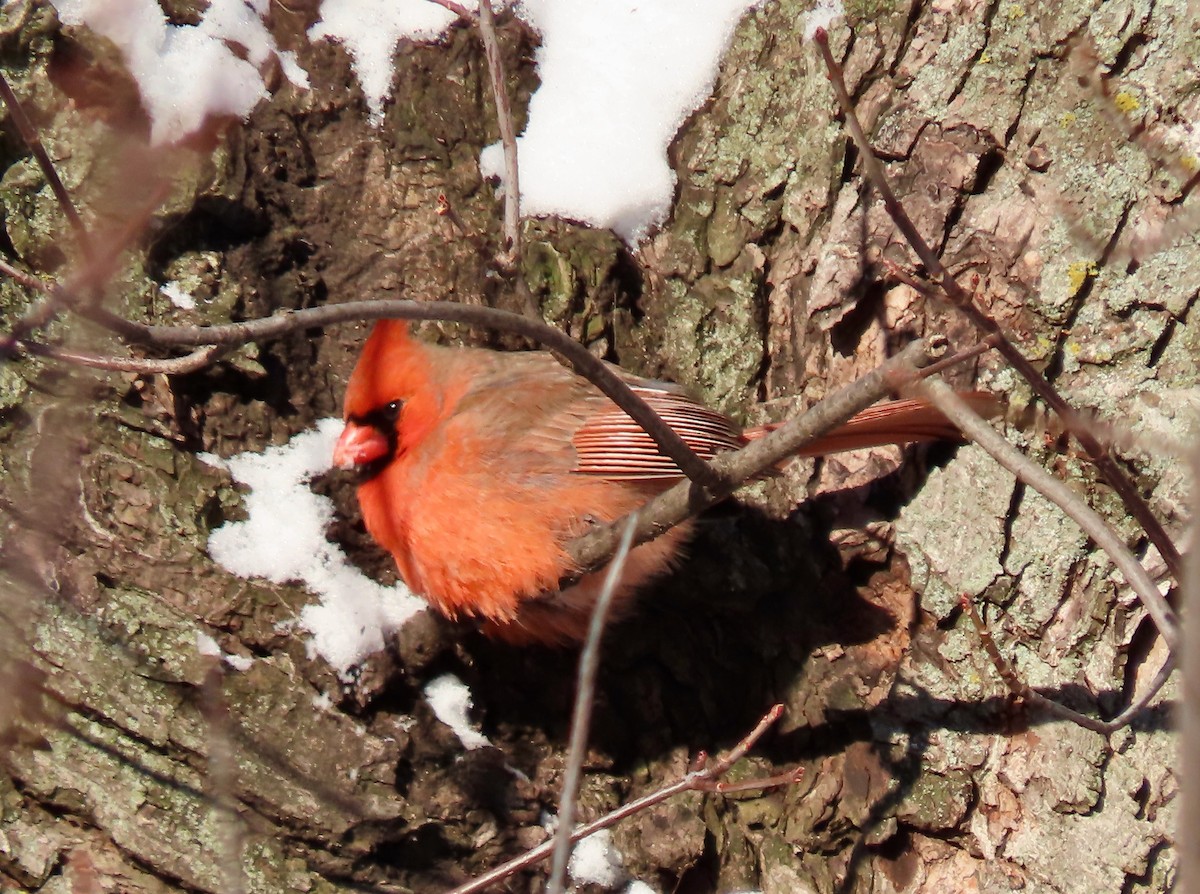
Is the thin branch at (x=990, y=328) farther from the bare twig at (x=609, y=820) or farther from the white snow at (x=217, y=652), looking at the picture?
the white snow at (x=217, y=652)

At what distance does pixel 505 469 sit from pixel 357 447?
1.31 ft

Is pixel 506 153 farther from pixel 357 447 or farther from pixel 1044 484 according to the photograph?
pixel 1044 484

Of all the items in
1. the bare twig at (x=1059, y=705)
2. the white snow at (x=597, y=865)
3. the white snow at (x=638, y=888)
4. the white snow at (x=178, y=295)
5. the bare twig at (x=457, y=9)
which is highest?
the bare twig at (x=457, y=9)

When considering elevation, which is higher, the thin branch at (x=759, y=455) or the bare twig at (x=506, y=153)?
the bare twig at (x=506, y=153)

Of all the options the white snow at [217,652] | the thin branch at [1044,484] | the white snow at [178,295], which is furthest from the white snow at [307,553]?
the thin branch at [1044,484]

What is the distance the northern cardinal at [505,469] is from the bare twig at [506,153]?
0.66 metres

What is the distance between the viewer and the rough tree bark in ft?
9.62

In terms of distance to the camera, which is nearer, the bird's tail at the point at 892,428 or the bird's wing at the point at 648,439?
the bird's tail at the point at 892,428

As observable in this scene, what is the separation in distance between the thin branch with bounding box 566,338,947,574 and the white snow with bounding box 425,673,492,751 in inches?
17.4

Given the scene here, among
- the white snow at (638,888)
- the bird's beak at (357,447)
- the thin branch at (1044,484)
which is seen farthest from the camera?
the bird's beak at (357,447)

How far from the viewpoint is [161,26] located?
3336 millimetres

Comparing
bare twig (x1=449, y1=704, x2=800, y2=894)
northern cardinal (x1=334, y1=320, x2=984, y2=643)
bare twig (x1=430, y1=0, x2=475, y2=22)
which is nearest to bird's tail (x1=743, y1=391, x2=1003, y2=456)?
northern cardinal (x1=334, y1=320, x2=984, y2=643)

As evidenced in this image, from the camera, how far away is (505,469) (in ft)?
11.1

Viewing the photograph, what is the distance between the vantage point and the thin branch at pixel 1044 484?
2.02m
